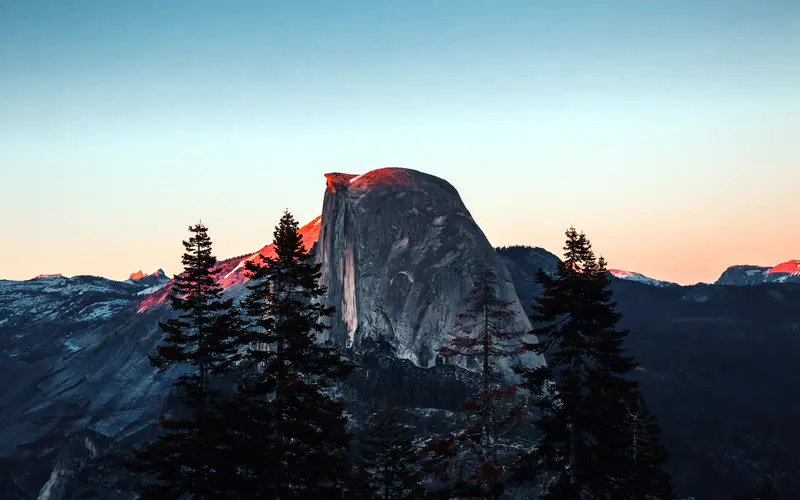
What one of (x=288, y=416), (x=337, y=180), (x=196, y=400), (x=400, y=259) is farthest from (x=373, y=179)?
(x=288, y=416)

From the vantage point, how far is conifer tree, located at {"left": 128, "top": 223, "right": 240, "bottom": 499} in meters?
42.2

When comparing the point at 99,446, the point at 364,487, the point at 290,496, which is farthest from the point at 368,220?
the point at 290,496

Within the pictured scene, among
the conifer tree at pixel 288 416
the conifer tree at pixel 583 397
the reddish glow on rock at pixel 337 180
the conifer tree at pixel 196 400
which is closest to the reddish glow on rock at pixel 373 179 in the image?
the reddish glow on rock at pixel 337 180

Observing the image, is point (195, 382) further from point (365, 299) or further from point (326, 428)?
point (365, 299)

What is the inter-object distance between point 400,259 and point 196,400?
131617 mm

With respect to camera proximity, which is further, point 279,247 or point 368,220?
point 368,220

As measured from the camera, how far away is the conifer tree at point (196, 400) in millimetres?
42219

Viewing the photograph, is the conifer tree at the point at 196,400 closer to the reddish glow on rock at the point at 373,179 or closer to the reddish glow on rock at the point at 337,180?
the reddish glow on rock at the point at 373,179

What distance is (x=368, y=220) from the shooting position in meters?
183

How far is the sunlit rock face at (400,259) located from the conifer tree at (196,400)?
368 ft

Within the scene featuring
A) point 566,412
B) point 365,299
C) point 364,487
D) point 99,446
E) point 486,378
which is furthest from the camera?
point 99,446

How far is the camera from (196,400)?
46.1 meters

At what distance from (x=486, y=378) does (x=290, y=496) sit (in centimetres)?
1085

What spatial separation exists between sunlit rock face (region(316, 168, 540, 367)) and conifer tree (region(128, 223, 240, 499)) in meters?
112
